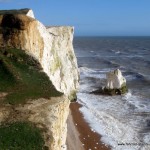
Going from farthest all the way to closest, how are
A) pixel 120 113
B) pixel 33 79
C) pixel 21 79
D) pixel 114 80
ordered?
pixel 114 80, pixel 120 113, pixel 33 79, pixel 21 79

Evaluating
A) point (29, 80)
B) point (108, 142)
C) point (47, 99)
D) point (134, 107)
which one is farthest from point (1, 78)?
point (134, 107)

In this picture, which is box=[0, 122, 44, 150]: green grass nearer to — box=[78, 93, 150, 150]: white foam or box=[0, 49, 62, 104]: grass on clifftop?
box=[0, 49, 62, 104]: grass on clifftop

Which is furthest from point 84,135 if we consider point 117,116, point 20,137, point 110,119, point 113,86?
point 113,86

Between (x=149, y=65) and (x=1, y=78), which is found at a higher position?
(x=1, y=78)

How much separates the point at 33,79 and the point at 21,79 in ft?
2.44

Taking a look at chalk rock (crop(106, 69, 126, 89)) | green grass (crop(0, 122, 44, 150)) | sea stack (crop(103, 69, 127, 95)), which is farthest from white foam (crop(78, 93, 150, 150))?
green grass (crop(0, 122, 44, 150))

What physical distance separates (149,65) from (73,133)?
5527 cm

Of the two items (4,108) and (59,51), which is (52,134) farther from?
(59,51)

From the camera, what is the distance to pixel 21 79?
26.3 meters

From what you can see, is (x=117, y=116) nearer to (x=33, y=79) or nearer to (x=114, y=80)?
(x=114, y=80)

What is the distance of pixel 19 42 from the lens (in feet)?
104

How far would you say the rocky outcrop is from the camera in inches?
1251

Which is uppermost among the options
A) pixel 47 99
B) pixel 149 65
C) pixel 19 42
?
pixel 19 42

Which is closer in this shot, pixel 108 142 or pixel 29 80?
pixel 29 80
